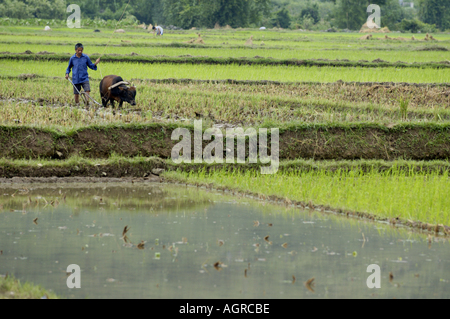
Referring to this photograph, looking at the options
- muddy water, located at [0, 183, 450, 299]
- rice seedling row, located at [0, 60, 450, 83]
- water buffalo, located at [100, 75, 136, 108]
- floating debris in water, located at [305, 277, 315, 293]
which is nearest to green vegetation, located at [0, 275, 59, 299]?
muddy water, located at [0, 183, 450, 299]

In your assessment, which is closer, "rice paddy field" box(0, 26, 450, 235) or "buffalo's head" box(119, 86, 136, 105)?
"rice paddy field" box(0, 26, 450, 235)

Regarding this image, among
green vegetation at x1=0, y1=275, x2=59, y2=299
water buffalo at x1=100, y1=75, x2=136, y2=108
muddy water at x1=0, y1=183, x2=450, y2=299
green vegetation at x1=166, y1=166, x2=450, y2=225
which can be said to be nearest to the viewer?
green vegetation at x1=0, y1=275, x2=59, y2=299

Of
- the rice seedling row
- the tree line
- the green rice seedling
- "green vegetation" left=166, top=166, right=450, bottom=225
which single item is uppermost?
the tree line

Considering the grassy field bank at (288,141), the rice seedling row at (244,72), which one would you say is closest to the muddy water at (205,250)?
the grassy field bank at (288,141)

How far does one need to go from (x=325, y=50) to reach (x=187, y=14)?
2258cm

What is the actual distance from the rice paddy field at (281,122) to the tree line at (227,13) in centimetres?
2776

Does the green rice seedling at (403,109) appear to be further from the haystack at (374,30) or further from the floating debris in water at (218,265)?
the haystack at (374,30)

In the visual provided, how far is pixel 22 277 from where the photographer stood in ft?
13.3

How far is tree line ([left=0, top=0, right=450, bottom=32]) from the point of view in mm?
43688

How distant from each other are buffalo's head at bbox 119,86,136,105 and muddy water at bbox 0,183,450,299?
12.6ft

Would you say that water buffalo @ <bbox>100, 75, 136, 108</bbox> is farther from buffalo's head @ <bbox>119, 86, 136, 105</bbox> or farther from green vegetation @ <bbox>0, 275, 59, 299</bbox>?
green vegetation @ <bbox>0, 275, 59, 299</bbox>

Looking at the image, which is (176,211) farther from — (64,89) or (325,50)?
(325,50)

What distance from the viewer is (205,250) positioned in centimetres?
476

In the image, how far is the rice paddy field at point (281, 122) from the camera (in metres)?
7.06
